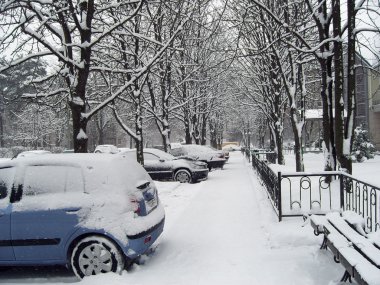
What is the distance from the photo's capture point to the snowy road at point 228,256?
5.65 meters

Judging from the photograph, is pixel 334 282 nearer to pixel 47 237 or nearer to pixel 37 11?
pixel 47 237

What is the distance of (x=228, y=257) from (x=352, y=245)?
2.17 meters

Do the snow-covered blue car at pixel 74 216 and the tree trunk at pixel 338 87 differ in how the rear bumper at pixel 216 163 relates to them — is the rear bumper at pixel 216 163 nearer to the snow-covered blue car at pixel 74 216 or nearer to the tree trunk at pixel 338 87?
the tree trunk at pixel 338 87

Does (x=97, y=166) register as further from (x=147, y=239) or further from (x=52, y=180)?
(x=147, y=239)

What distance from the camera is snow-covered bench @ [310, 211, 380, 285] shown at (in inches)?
161

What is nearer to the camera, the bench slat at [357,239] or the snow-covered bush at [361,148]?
the bench slat at [357,239]

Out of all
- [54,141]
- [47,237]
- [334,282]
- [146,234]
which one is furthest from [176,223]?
[54,141]

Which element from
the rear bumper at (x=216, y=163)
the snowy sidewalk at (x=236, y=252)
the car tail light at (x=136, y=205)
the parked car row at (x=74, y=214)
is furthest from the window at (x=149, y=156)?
the car tail light at (x=136, y=205)

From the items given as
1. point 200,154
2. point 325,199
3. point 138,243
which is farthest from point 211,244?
point 200,154

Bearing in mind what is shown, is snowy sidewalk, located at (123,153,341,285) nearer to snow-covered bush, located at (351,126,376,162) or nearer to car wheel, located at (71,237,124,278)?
car wheel, located at (71,237,124,278)

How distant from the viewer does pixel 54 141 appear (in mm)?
64500

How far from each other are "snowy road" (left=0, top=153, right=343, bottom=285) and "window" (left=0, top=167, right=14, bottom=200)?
1.25 m

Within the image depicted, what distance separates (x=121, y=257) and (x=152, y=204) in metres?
1.14

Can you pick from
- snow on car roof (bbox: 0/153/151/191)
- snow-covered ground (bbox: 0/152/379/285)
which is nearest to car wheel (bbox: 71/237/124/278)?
snow-covered ground (bbox: 0/152/379/285)
